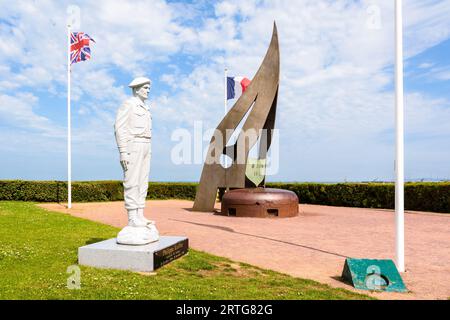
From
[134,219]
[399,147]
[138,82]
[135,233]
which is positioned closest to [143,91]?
[138,82]

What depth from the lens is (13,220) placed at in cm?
1241

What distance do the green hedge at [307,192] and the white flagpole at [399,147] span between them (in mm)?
11475

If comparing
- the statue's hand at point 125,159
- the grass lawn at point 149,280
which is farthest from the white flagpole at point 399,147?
the statue's hand at point 125,159

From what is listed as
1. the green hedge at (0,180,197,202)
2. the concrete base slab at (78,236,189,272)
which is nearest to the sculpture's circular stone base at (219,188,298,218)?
the concrete base slab at (78,236,189,272)

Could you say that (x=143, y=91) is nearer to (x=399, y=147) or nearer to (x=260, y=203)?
(x=399, y=147)

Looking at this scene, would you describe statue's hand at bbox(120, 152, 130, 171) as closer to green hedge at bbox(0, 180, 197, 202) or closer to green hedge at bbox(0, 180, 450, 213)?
green hedge at bbox(0, 180, 450, 213)

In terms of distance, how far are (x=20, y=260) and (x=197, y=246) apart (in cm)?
355

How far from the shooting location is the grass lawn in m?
5.07

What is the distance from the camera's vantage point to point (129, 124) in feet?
21.9

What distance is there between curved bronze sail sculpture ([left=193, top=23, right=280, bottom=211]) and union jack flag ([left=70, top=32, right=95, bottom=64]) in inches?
272

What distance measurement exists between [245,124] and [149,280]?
32.7 ft

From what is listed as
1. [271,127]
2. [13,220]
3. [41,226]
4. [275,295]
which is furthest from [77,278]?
[271,127]

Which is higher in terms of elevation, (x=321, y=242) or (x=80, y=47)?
(x=80, y=47)
